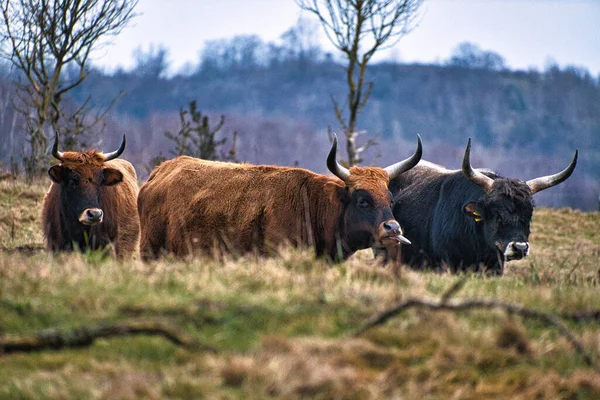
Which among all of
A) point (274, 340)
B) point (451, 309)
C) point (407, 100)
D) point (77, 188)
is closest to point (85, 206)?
point (77, 188)

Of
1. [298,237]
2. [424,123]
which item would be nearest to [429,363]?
[298,237]

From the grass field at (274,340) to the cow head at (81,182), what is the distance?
11.5 feet

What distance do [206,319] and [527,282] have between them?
3924mm

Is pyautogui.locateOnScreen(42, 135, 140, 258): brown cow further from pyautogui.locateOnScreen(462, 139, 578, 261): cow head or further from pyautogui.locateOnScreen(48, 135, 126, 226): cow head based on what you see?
pyautogui.locateOnScreen(462, 139, 578, 261): cow head

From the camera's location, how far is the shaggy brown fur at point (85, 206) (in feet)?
32.1

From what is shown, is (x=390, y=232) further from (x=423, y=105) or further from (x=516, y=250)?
(x=423, y=105)

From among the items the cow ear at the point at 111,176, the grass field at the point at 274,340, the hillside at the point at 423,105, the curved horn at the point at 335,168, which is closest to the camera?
the grass field at the point at 274,340

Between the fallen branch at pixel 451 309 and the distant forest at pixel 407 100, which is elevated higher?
the distant forest at pixel 407 100

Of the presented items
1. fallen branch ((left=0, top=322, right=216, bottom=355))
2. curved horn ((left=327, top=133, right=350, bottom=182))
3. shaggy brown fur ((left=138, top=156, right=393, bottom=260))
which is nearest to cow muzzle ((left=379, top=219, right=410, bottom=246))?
shaggy brown fur ((left=138, top=156, right=393, bottom=260))

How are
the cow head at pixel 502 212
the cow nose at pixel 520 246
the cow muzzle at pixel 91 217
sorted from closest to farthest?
the cow muzzle at pixel 91 217
the cow nose at pixel 520 246
the cow head at pixel 502 212

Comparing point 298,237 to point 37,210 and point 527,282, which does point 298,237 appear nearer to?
point 527,282

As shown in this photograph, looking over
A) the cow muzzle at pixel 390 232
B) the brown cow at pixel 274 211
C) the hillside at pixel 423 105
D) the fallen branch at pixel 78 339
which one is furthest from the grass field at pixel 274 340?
the hillside at pixel 423 105

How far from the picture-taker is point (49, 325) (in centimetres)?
471

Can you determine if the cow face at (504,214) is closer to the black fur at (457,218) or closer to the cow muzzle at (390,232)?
the black fur at (457,218)
